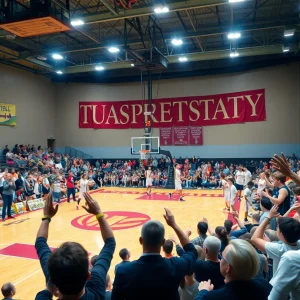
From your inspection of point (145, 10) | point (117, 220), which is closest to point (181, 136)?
point (145, 10)

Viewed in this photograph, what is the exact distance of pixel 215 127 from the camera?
23.8 m

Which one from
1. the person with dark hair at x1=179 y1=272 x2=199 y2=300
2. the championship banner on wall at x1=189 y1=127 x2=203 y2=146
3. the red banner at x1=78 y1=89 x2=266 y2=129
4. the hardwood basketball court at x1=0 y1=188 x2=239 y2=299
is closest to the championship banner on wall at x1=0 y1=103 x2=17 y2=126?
the red banner at x1=78 y1=89 x2=266 y2=129

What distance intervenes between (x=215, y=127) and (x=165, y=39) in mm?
8885

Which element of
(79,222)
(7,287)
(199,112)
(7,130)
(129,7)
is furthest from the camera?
(199,112)

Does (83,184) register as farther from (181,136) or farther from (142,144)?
(181,136)

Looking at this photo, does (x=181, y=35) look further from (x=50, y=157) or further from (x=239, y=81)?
(x=50, y=157)

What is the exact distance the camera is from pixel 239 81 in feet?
75.0

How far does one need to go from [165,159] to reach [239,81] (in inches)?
336

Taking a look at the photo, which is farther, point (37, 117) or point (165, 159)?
point (37, 117)

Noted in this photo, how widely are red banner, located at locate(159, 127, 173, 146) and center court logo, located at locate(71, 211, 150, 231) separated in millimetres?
12992

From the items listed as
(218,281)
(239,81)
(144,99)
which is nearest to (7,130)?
(144,99)

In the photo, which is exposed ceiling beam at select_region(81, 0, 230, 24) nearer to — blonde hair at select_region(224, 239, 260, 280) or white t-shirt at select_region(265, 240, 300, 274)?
white t-shirt at select_region(265, 240, 300, 274)

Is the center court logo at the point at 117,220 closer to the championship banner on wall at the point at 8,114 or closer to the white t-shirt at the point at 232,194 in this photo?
the white t-shirt at the point at 232,194

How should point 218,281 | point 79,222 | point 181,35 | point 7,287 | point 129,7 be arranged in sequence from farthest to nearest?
point 181,35, point 129,7, point 79,222, point 7,287, point 218,281
